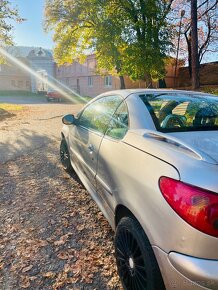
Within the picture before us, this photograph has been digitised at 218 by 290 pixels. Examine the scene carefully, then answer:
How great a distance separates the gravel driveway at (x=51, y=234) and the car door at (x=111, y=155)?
1.97 ft

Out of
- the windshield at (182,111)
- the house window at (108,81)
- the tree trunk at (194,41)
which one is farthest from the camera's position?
the house window at (108,81)

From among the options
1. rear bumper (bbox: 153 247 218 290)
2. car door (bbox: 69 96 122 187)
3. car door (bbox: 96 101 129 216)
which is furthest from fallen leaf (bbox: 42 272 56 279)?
rear bumper (bbox: 153 247 218 290)

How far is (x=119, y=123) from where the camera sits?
113 inches

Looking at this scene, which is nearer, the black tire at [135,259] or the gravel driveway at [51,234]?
the black tire at [135,259]

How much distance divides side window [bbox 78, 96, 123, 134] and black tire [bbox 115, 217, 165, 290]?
1.24 meters

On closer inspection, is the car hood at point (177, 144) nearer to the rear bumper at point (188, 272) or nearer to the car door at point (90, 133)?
the rear bumper at point (188, 272)

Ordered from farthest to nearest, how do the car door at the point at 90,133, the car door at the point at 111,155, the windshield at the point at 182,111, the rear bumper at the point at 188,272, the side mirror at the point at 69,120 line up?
1. the side mirror at the point at 69,120
2. the car door at the point at 90,133
3. the windshield at the point at 182,111
4. the car door at the point at 111,155
5. the rear bumper at the point at 188,272

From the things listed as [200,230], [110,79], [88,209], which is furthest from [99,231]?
[110,79]

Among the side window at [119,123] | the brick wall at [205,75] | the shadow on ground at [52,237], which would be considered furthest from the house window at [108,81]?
the side window at [119,123]

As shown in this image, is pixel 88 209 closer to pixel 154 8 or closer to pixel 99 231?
pixel 99 231

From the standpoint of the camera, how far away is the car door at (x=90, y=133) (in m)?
3.18

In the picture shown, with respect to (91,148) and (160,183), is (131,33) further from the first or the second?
(160,183)

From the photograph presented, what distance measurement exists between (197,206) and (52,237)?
2149mm

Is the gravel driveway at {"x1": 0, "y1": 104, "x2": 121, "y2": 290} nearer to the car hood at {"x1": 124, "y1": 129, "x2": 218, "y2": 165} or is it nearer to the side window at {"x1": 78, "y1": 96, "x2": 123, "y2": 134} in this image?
the side window at {"x1": 78, "y1": 96, "x2": 123, "y2": 134}
